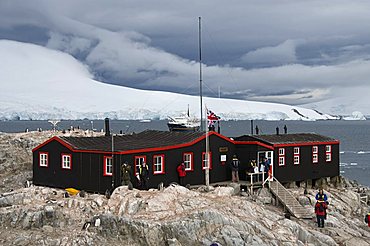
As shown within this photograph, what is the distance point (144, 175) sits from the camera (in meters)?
31.2

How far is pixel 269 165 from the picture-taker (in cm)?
3684

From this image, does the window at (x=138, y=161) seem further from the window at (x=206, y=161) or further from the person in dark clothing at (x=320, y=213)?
the person in dark clothing at (x=320, y=213)

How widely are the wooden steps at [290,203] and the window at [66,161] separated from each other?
14.1 meters

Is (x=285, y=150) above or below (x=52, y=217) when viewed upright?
above

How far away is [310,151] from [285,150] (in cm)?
310

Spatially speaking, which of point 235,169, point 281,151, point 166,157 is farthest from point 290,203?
point 166,157

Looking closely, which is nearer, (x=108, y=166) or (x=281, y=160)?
(x=108, y=166)

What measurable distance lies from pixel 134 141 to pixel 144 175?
5498 millimetres

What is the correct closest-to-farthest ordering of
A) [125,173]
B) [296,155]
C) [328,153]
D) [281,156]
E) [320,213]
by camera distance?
[320,213]
[125,173]
[281,156]
[296,155]
[328,153]

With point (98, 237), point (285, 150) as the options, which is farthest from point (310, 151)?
point (98, 237)

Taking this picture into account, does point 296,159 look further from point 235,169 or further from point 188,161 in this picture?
point 188,161

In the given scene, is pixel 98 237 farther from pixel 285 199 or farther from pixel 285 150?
pixel 285 150

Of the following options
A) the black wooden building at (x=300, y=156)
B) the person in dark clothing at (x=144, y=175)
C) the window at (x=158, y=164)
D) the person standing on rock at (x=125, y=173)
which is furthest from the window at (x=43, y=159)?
the black wooden building at (x=300, y=156)

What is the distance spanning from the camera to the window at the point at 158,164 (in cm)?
3244
